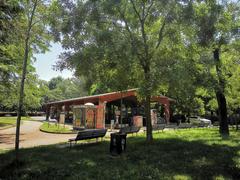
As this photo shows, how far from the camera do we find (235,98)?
24.8 m

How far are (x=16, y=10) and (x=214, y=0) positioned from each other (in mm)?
9124

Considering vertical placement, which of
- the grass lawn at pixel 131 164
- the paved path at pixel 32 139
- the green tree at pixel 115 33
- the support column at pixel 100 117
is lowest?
the grass lawn at pixel 131 164

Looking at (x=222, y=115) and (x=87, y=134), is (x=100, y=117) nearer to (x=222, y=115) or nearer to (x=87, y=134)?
(x=222, y=115)

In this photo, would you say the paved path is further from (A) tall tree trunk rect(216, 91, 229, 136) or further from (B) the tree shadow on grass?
(A) tall tree trunk rect(216, 91, 229, 136)

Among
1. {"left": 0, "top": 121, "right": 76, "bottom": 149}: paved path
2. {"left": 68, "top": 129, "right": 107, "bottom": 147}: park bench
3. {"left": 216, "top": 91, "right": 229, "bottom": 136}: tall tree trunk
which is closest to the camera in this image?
{"left": 68, "top": 129, "right": 107, "bottom": 147}: park bench

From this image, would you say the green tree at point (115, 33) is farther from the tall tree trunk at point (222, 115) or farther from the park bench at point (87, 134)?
the tall tree trunk at point (222, 115)

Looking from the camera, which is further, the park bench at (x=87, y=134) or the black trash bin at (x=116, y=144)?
the park bench at (x=87, y=134)

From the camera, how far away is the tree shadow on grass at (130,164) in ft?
24.3

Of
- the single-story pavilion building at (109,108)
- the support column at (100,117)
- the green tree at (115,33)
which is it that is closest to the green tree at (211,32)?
the green tree at (115,33)

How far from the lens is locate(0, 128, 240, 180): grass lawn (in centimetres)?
739

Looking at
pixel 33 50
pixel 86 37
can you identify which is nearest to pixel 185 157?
pixel 86 37

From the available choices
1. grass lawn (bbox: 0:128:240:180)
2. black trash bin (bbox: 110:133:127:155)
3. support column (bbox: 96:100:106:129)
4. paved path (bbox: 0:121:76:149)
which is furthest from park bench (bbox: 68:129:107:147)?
support column (bbox: 96:100:106:129)

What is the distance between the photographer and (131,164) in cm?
857

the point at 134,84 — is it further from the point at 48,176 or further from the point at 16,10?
the point at 48,176
